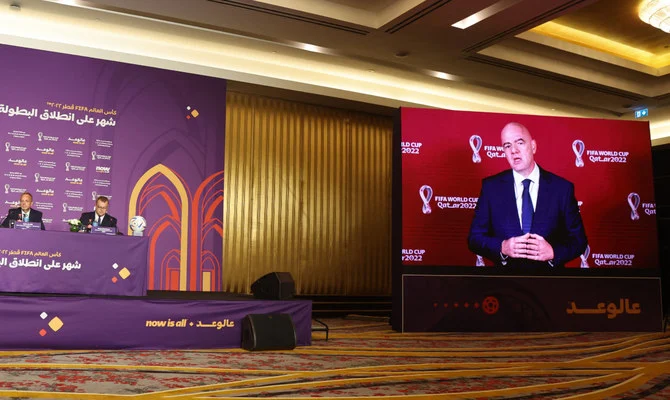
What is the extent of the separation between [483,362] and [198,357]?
213cm

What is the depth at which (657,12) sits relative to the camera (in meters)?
6.98

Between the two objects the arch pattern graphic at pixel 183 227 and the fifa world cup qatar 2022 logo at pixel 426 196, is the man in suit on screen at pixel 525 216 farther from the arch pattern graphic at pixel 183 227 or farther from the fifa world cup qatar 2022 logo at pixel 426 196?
the arch pattern graphic at pixel 183 227

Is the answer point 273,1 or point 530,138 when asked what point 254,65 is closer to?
point 273,1

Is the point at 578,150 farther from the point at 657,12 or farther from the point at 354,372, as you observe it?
the point at 354,372

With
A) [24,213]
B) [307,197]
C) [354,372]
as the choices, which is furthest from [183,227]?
[354,372]

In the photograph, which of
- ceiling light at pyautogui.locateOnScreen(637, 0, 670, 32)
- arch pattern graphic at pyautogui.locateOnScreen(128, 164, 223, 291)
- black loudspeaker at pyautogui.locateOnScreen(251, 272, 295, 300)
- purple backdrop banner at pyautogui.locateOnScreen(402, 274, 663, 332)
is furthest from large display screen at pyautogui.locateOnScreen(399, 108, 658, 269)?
arch pattern graphic at pyautogui.locateOnScreen(128, 164, 223, 291)

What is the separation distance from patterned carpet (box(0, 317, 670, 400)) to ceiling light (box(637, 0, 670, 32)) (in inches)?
143

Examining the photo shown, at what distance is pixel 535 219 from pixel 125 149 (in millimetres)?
5196

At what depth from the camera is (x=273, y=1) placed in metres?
6.86

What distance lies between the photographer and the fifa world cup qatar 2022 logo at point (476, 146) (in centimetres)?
748

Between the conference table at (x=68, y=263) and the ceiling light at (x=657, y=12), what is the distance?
6014 mm

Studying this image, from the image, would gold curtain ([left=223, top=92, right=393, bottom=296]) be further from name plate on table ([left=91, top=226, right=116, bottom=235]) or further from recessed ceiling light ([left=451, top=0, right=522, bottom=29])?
name plate on table ([left=91, top=226, right=116, bottom=235])

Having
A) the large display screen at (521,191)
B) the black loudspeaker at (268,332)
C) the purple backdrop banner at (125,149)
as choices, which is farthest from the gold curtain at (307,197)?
the black loudspeaker at (268,332)

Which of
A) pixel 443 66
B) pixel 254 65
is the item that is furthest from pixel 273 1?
pixel 443 66
